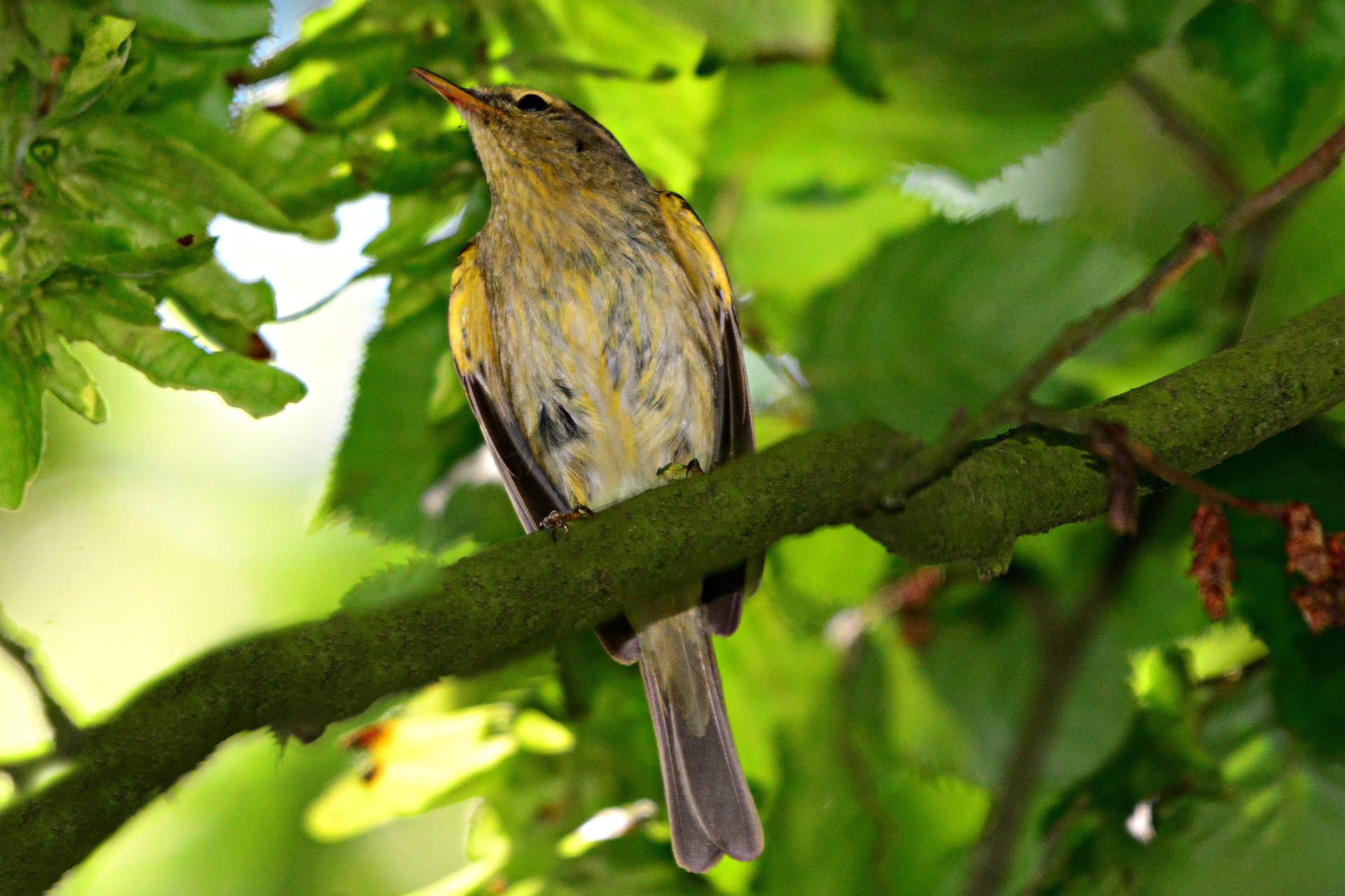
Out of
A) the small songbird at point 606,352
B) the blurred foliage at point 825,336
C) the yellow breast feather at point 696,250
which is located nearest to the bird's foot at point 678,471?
the small songbird at point 606,352

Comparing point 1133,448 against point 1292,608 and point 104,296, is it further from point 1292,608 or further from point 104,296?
point 104,296

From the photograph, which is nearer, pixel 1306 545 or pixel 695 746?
pixel 1306 545

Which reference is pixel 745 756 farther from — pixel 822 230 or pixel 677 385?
pixel 822 230

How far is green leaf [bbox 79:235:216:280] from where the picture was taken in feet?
7.43

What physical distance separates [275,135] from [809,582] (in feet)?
7.13

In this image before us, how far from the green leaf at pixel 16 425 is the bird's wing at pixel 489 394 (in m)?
1.65

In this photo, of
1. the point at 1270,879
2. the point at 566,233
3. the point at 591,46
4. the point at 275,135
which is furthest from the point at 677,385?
the point at 1270,879

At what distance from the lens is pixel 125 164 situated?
2.70 meters

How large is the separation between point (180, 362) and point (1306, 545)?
217cm

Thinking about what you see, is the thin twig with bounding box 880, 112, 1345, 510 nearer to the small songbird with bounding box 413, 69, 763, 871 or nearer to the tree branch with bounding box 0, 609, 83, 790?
the tree branch with bounding box 0, 609, 83, 790

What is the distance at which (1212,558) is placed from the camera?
7.13 ft

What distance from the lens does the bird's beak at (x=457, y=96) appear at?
3.39 meters

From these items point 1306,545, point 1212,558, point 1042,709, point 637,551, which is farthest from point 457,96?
point 1042,709

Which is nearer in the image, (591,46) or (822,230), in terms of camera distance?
(591,46)
